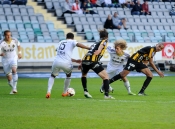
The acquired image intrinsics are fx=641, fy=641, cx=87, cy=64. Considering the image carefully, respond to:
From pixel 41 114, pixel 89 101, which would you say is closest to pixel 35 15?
pixel 89 101

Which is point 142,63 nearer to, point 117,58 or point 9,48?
point 117,58

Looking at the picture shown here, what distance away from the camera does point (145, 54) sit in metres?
19.7

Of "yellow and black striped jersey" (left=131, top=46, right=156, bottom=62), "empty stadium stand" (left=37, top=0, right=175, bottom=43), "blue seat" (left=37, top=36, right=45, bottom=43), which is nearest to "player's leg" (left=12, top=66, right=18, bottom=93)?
"yellow and black striped jersey" (left=131, top=46, right=156, bottom=62)

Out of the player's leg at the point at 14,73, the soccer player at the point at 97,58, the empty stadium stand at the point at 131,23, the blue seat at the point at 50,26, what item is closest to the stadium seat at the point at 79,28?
the empty stadium stand at the point at 131,23

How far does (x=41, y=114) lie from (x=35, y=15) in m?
24.7

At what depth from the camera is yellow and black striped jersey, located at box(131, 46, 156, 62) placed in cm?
1956

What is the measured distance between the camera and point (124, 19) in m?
39.8

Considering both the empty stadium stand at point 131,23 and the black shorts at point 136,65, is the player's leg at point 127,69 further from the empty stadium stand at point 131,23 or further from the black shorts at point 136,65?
the empty stadium stand at point 131,23

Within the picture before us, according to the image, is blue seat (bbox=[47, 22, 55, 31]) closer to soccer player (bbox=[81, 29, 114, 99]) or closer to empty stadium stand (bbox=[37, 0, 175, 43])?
empty stadium stand (bbox=[37, 0, 175, 43])

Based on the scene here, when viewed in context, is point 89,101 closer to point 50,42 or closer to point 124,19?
point 50,42

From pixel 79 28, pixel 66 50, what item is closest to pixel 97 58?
pixel 66 50

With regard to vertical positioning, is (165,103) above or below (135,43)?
above

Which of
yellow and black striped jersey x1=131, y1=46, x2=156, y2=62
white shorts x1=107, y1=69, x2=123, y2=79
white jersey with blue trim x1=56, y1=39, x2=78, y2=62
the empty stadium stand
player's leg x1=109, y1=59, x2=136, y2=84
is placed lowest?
the empty stadium stand

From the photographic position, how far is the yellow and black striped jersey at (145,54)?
19.6 meters
